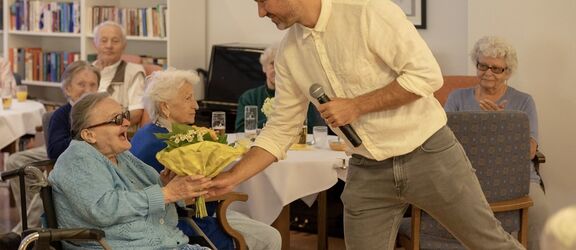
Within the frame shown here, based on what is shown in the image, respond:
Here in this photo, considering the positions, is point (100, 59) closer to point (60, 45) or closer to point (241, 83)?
point (241, 83)

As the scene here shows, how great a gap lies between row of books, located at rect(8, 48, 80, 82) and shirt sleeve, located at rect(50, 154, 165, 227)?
473cm

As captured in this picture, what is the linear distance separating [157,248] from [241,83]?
11.3 feet

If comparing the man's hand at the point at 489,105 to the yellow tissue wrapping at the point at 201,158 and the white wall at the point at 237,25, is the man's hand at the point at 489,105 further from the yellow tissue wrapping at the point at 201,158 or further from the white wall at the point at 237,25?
the white wall at the point at 237,25

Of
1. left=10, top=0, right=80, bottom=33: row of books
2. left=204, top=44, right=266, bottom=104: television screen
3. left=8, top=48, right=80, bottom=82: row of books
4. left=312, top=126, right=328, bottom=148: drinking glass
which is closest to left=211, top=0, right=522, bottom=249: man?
left=312, top=126, right=328, bottom=148: drinking glass

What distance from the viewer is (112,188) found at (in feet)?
9.53

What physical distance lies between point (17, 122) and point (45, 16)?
2.08 meters

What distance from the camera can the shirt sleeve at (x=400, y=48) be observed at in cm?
224

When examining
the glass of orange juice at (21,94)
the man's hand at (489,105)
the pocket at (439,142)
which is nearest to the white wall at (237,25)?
the glass of orange juice at (21,94)

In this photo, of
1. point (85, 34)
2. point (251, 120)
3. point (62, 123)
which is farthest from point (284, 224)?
point (85, 34)

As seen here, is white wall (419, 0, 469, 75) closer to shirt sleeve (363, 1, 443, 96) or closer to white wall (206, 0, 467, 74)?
white wall (206, 0, 467, 74)

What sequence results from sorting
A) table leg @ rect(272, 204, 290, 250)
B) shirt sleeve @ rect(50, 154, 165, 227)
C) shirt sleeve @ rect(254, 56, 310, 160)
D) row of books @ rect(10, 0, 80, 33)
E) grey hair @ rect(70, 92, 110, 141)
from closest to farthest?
shirt sleeve @ rect(254, 56, 310, 160) < shirt sleeve @ rect(50, 154, 165, 227) < grey hair @ rect(70, 92, 110, 141) < table leg @ rect(272, 204, 290, 250) < row of books @ rect(10, 0, 80, 33)

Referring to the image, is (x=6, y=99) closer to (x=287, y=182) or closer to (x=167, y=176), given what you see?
(x=287, y=182)

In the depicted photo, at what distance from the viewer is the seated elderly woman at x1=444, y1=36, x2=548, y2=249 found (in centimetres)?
441

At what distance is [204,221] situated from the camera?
3.50 meters
